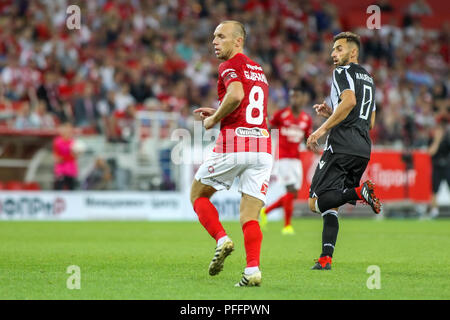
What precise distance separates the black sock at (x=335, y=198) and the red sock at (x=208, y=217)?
1521 millimetres

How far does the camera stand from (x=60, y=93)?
2094cm

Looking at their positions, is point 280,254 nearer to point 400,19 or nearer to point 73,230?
point 73,230

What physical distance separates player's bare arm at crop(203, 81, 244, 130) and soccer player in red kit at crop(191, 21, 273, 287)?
0.02 metres

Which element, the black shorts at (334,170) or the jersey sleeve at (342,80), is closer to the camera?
the jersey sleeve at (342,80)

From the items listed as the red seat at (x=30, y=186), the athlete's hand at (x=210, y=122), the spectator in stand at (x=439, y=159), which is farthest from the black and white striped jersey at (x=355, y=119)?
the spectator in stand at (x=439, y=159)

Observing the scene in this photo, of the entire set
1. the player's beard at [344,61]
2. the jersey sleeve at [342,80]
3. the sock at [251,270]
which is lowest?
the sock at [251,270]

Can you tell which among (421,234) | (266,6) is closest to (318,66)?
(266,6)

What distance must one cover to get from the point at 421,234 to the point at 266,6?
617 inches

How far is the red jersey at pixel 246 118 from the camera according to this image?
7.03 metres

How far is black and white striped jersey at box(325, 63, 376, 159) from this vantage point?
8289 mm

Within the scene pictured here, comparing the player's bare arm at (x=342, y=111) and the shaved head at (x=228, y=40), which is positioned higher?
the shaved head at (x=228, y=40)

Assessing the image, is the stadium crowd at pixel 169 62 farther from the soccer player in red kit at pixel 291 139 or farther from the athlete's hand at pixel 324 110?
the athlete's hand at pixel 324 110

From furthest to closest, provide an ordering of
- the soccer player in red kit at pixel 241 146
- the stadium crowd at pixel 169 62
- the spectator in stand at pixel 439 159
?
the spectator in stand at pixel 439 159 → the stadium crowd at pixel 169 62 → the soccer player in red kit at pixel 241 146
